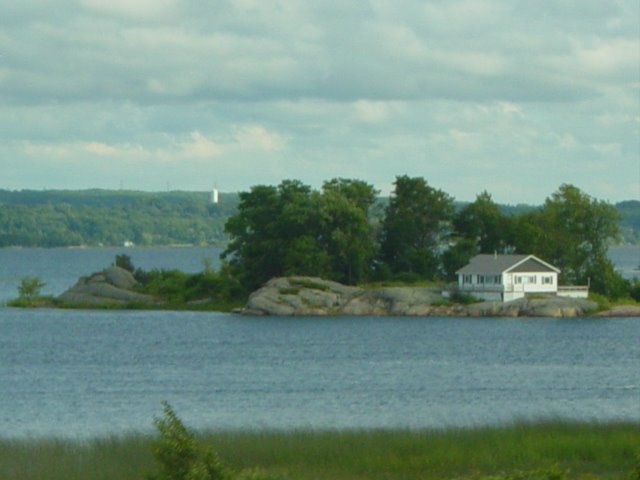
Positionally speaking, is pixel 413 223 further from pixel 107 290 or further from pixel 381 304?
pixel 107 290

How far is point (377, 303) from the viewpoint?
96250 millimetres

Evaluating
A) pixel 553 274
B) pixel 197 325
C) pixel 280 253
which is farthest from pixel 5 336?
pixel 553 274

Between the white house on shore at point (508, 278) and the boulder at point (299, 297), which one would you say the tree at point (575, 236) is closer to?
the white house on shore at point (508, 278)

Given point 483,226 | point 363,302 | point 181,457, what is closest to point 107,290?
point 363,302

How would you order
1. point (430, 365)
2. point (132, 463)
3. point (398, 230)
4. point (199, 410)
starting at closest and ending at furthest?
point (132, 463), point (199, 410), point (430, 365), point (398, 230)

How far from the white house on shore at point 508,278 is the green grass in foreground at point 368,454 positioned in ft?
208

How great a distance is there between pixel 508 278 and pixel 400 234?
1336 centimetres

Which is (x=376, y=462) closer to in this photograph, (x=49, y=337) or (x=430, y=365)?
(x=430, y=365)

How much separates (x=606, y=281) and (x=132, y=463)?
78.2 metres

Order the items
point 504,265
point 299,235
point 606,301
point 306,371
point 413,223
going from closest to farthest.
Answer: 1. point 306,371
2. point 504,265
3. point 606,301
4. point 299,235
5. point 413,223

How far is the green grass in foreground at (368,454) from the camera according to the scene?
26.9m

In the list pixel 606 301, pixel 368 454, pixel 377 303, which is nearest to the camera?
pixel 368 454

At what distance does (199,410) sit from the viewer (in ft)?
155

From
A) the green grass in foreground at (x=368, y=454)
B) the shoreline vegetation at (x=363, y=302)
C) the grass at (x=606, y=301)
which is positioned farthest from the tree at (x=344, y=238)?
the green grass in foreground at (x=368, y=454)
